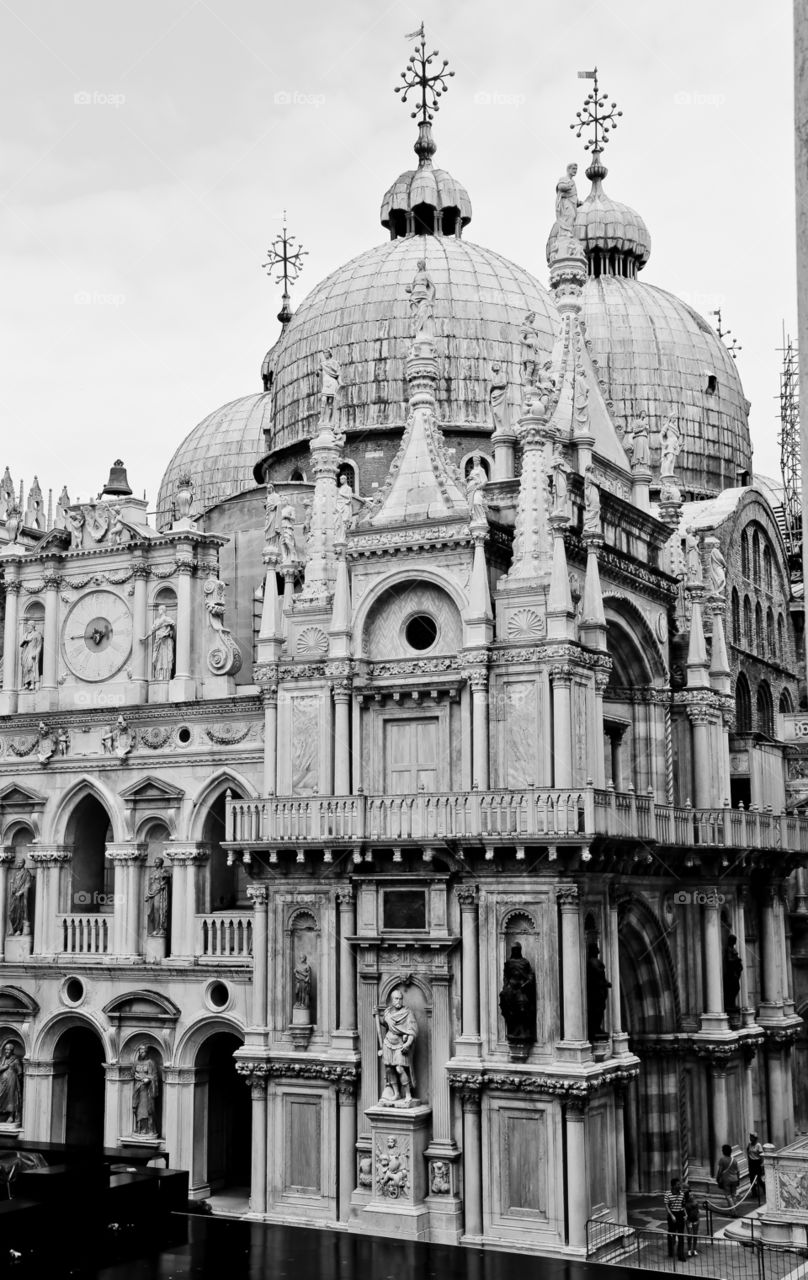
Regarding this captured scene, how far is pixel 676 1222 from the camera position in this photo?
2980cm

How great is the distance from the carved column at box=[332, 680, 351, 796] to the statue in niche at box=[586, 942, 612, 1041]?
585 cm

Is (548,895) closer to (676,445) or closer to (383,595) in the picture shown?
(383,595)

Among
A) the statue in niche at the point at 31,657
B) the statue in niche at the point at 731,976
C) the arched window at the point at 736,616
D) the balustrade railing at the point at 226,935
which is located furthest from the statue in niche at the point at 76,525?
the arched window at the point at 736,616

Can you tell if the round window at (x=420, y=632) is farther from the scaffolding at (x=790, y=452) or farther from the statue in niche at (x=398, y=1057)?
the scaffolding at (x=790, y=452)

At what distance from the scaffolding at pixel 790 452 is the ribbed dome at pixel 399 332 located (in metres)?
17.9

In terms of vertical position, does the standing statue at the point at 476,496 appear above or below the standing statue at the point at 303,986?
above

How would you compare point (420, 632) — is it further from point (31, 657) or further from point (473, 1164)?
point (31, 657)

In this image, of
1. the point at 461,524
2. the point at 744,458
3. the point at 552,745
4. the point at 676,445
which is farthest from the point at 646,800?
the point at 744,458

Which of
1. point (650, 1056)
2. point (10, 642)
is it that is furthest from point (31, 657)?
point (650, 1056)

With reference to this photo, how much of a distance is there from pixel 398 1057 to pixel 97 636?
13376 millimetres

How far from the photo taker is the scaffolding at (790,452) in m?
59.5

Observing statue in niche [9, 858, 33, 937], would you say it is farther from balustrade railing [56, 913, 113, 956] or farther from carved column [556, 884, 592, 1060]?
carved column [556, 884, 592, 1060]

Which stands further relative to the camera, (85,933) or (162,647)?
(162,647)

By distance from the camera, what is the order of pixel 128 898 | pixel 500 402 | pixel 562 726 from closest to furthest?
pixel 562 726, pixel 500 402, pixel 128 898
